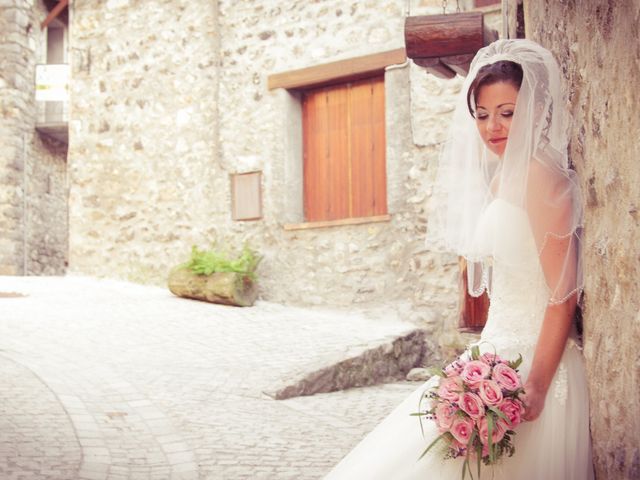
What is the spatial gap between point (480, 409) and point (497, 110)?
90 centimetres

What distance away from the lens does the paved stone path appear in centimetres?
411

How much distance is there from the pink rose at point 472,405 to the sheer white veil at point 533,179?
1.20 feet

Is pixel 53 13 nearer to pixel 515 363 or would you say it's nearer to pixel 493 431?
pixel 515 363

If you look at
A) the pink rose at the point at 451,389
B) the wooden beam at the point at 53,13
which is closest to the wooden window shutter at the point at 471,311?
the pink rose at the point at 451,389

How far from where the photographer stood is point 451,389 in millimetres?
2119

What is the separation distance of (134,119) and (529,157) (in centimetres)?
964

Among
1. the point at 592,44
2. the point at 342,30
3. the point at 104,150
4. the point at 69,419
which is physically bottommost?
the point at 69,419

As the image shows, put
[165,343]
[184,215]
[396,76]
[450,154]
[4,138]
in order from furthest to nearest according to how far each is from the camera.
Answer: [4,138] → [184,215] → [396,76] → [165,343] → [450,154]

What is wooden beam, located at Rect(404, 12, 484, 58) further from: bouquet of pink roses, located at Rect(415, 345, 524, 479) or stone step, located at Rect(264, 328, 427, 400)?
bouquet of pink roses, located at Rect(415, 345, 524, 479)

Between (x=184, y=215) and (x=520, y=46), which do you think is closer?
(x=520, y=46)

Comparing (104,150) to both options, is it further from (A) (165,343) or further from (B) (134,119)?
(A) (165,343)

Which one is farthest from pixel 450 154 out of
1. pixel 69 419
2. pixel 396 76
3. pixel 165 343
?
pixel 396 76

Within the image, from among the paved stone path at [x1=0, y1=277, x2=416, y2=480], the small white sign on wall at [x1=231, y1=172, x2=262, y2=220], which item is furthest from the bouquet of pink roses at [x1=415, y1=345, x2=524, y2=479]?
the small white sign on wall at [x1=231, y1=172, x2=262, y2=220]

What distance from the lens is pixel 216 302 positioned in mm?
9344
